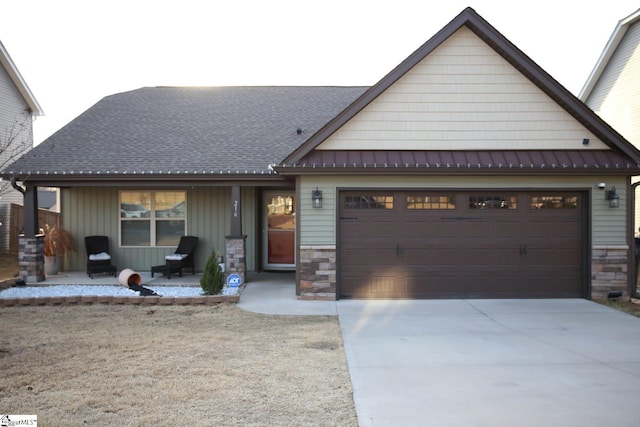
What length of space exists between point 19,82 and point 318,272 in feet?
53.9

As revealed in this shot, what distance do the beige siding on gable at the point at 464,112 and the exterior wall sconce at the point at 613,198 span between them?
Answer: 1008 mm

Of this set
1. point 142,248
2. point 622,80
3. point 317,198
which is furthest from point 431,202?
point 622,80

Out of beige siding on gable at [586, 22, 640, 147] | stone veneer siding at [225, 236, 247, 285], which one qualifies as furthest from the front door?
beige siding on gable at [586, 22, 640, 147]

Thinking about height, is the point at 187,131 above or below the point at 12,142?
below

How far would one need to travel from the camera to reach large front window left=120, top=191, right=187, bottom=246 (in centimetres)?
1439

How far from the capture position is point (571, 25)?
1648cm

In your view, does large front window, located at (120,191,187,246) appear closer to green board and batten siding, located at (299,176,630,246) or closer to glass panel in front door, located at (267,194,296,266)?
glass panel in front door, located at (267,194,296,266)

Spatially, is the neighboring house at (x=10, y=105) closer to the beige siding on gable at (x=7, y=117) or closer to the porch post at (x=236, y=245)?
the beige siding on gable at (x=7, y=117)

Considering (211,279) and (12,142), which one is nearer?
(211,279)

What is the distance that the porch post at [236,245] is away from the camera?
39.5ft

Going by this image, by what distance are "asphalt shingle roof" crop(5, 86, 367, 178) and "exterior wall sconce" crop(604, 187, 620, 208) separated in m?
7.08

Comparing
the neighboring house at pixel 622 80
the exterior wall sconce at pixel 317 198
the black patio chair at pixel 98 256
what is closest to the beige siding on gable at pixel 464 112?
the exterior wall sconce at pixel 317 198

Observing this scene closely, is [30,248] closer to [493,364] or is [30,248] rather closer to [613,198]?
[493,364]

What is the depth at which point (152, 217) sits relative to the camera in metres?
14.4
